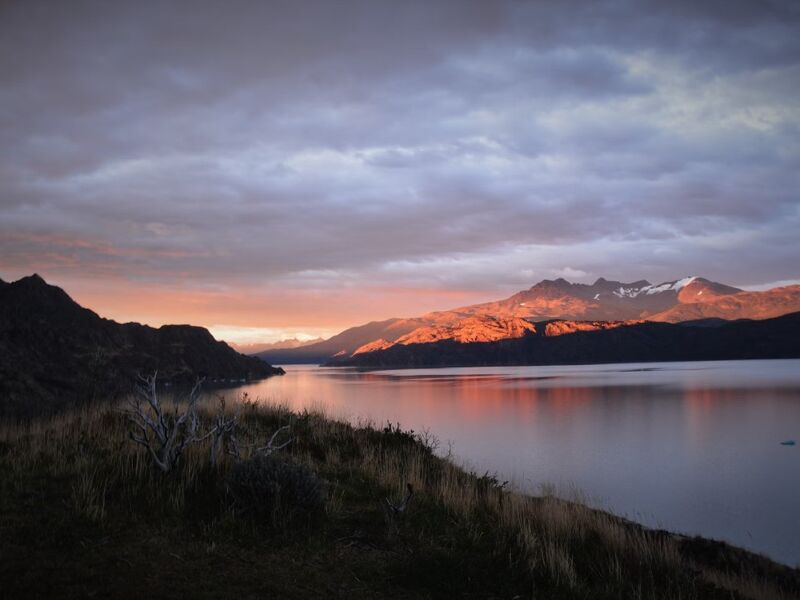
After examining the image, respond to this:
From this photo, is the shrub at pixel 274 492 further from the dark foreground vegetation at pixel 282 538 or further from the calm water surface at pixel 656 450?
the calm water surface at pixel 656 450

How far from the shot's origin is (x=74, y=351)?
216ft

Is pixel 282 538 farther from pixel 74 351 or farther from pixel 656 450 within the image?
pixel 74 351

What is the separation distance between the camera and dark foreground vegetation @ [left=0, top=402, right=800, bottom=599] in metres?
5.26

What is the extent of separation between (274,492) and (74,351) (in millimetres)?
70730

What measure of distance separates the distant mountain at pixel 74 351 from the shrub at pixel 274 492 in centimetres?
2320

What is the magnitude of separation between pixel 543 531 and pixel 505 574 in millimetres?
2180

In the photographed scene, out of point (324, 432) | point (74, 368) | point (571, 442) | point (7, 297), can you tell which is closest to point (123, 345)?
point (7, 297)

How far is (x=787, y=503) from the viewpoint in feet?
59.9

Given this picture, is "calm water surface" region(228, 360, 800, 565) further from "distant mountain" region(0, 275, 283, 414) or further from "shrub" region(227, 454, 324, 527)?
"distant mountain" region(0, 275, 283, 414)

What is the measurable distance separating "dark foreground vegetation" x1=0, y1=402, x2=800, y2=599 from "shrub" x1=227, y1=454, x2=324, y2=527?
0.06ft

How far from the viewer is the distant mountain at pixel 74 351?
4524 cm

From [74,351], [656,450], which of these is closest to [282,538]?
[656,450]

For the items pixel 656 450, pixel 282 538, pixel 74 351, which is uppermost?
pixel 74 351

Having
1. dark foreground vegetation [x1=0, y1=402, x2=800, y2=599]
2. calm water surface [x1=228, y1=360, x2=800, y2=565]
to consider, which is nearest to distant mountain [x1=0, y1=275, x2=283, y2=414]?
calm water surface [x1=228, y1=360, x2=800, y2=565]
